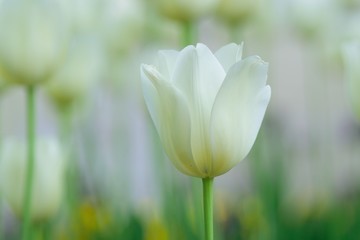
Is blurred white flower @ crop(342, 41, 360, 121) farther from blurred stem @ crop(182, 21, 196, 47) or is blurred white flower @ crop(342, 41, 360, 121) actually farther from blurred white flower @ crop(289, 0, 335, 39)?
blurred white flower @ crop(289, 0, 335, 39)

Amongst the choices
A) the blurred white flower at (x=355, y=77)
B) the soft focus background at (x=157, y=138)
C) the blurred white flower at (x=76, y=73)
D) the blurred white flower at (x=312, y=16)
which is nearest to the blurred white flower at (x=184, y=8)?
the soft focus background at (x=157, y=138)

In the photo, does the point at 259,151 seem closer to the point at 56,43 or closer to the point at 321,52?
the point at 321,52

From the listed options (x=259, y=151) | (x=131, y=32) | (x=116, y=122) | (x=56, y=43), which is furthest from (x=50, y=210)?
(x=116, y=122)

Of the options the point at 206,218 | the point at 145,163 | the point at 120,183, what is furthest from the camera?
the point at 145,163

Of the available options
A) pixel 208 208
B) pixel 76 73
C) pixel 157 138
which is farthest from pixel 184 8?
pixel 208 208

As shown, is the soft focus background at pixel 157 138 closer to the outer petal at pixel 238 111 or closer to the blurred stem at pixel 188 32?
the blurred stem at pixel 188 32

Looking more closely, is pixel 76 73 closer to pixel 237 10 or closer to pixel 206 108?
pixel 237 10

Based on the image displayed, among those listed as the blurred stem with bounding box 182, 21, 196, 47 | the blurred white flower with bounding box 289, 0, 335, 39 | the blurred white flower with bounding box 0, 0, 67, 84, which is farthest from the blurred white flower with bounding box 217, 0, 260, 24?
the blurred white flower with bounding box 0, 0, 67, 84
